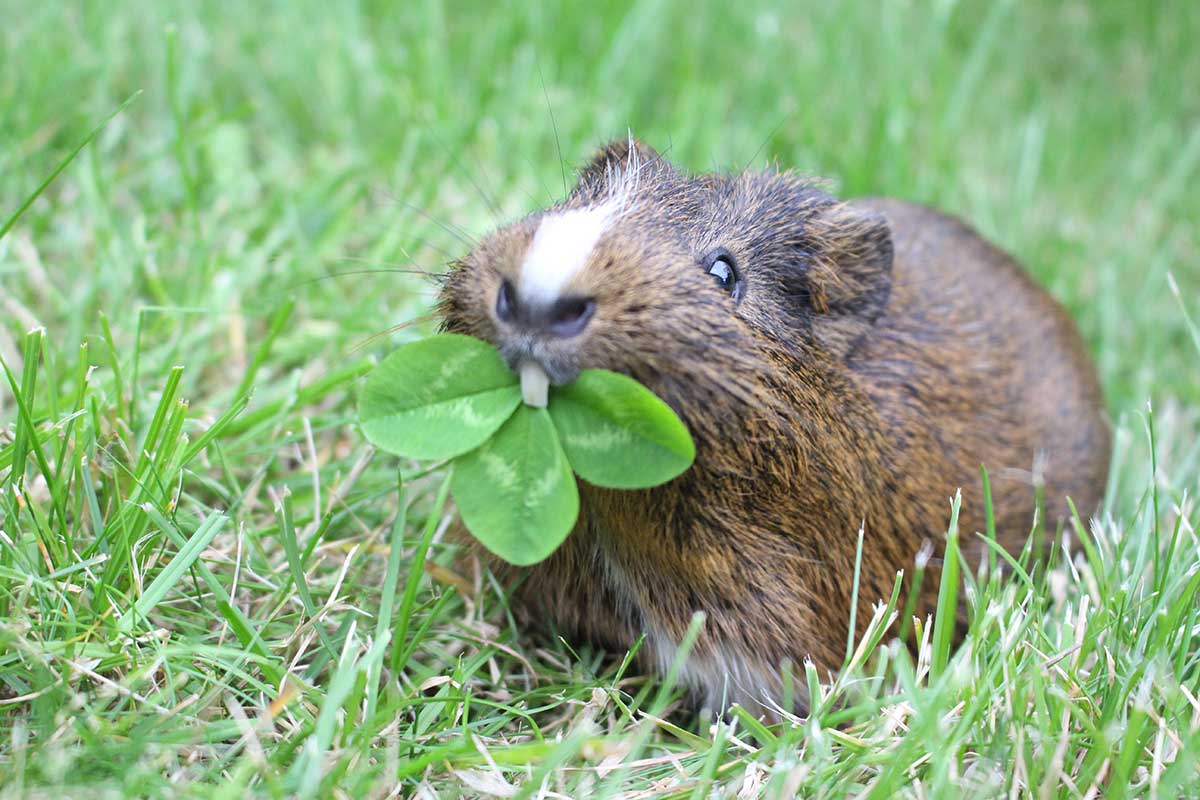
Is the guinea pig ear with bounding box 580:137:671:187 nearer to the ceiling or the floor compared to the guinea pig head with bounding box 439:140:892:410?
nearer to the ceiling

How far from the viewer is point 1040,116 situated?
7.43 meters

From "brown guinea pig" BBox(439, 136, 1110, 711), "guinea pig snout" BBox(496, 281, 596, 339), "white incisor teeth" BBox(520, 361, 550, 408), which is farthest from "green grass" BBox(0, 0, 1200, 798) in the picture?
"guinea pig snout" BBox(496, 281, 596, 339)

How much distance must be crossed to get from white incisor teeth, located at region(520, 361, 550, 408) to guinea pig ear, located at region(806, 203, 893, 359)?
1157mm

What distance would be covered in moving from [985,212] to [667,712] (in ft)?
13.2

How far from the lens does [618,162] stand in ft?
12.6

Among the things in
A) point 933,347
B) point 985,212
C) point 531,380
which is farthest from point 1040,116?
point 531,380

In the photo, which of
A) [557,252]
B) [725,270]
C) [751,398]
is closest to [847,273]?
[725,270]

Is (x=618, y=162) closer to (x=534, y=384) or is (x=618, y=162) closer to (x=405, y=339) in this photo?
(x=534, y=384)

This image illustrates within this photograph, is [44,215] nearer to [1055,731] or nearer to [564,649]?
[564,649]

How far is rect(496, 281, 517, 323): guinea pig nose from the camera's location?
9.32 ft

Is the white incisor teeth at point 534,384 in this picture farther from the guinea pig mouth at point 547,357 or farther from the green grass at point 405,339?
the green grass at point 405,339

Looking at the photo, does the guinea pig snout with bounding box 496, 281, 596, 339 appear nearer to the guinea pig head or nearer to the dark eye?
the guinea pig head

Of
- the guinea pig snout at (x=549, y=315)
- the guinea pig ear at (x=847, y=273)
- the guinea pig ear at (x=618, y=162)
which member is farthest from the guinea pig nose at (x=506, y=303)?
the guinea pig ear at (x=847, y=273)

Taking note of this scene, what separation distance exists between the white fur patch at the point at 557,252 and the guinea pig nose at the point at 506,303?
0.06 metres
